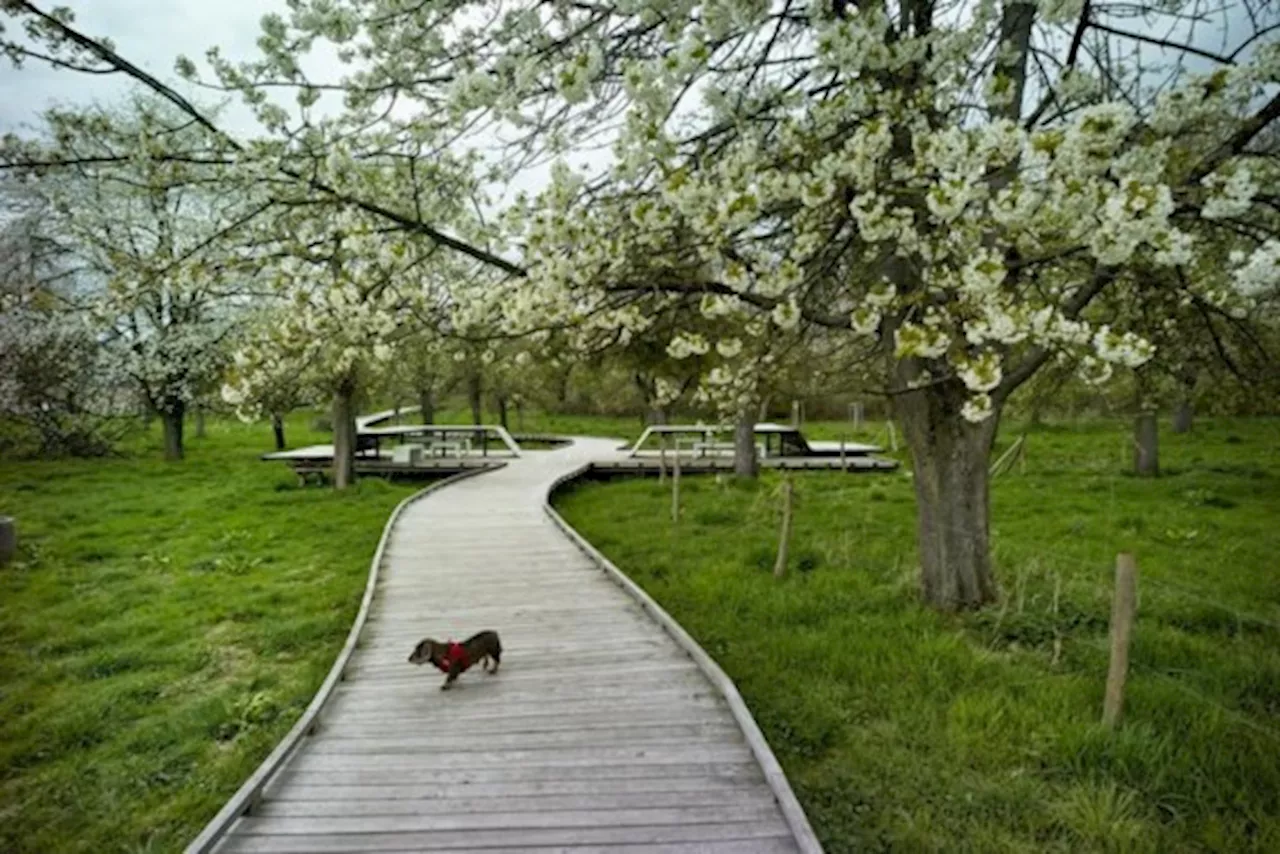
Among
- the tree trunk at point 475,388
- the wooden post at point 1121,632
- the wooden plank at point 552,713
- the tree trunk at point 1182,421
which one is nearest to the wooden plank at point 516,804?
the wooden plank at point 552,713

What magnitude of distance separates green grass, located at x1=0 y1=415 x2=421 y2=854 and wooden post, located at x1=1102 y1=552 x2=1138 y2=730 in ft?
17.6

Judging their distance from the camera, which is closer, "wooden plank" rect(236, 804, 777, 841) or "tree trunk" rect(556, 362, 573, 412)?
"wooden plank" rect(236, 804, 777, 841)

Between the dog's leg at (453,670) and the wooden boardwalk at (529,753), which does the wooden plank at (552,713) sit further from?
the dog's leg at (453,670)

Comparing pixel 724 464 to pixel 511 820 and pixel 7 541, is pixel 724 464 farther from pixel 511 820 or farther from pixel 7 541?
pixel 511 820

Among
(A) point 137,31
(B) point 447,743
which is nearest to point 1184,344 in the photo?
(B) point 447,743

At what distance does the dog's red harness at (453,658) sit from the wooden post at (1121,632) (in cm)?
409

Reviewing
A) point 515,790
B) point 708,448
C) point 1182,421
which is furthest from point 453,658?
point 1182,421

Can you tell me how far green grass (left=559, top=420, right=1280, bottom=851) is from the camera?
161 inches

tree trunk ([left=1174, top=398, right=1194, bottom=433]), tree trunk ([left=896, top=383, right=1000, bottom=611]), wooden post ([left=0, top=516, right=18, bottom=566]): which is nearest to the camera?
tree trunk ([left=896, top=383, right=1000, bottom=611])

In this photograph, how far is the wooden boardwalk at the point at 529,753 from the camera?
3650mm

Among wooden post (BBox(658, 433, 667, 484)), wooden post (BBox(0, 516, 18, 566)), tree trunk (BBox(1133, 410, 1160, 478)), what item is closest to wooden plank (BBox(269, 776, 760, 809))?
wooden post (BBox(0, 516, 18, 566))

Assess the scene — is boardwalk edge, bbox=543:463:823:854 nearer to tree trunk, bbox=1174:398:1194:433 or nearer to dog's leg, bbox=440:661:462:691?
dog's leg, bbox=440:661:462:691

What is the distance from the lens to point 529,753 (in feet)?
14.6

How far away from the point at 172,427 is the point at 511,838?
22.8m
